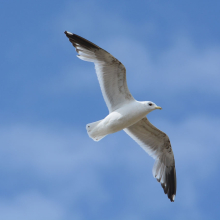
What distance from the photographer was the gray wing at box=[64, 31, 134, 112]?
11562 millimetres

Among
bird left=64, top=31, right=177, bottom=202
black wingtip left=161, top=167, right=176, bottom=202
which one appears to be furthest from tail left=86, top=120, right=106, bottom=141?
black wingtip left=161, top=167, right=176, bottom=202

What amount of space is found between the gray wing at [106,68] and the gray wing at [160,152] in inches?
57.1

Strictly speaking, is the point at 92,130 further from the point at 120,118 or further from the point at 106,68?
the point at 106,68

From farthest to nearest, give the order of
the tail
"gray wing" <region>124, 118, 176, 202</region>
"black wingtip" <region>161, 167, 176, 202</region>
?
"black wingtip" <region>161, 167, 176, 202</region> < "gray wing" <region>124, 118, 176, 202</region> < the tail

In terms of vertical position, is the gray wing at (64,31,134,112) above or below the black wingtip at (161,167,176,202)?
above

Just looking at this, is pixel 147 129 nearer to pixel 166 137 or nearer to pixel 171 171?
pixel 166 137

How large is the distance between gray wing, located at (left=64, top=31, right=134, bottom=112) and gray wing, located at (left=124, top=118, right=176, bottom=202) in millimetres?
1451

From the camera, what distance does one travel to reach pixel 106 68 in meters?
11.6

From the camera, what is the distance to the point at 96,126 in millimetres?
11734

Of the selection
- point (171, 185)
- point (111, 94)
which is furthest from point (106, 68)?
point (171, 185)

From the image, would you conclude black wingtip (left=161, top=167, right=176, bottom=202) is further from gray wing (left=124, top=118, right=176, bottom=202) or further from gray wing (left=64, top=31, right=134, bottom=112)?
gray wing (left=64, top=31, right=134, bottom=112)

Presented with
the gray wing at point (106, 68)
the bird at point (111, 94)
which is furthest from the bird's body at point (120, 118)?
the gray wing at point (106, 68)

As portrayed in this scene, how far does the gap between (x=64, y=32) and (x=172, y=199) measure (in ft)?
18.9

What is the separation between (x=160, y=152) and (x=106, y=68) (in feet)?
10.7
